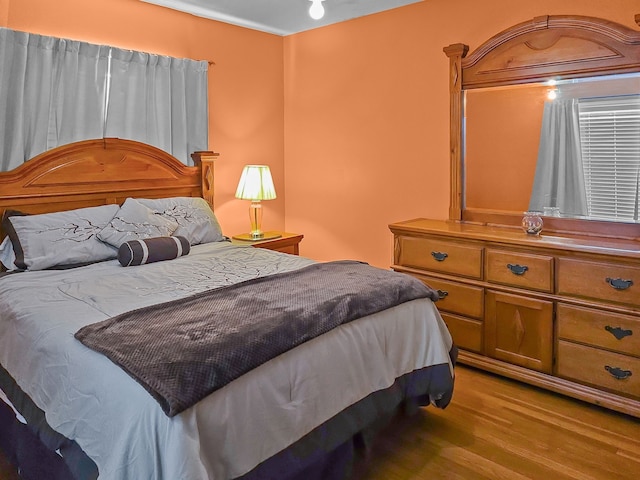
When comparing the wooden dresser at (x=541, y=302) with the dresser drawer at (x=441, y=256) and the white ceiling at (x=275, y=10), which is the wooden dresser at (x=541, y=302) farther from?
the white ceiling at (x=275, y=10)

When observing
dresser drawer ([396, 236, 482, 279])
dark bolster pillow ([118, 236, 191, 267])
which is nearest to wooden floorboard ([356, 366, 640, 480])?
dresser drawer ([396, 236, 482, 279])

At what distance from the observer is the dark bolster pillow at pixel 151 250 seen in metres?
2.79

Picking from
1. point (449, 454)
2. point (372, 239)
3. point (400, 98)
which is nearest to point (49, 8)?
point (400, 98)

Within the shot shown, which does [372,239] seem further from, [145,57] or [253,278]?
[145,57]

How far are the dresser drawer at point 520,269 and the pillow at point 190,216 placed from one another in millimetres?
1890

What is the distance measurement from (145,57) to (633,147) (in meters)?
3.19

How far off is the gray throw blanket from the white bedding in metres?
0.04

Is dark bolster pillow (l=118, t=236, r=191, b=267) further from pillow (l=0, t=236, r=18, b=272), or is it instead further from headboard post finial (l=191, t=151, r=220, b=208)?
headboard post finial (l=191, t=151, r=220, b=208)

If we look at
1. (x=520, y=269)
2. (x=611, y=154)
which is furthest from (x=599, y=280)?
(x=611, y=154)

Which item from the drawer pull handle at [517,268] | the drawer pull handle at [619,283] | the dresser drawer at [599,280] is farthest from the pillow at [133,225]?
the drawer pull handle at [619,283]

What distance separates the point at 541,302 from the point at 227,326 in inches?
73.2

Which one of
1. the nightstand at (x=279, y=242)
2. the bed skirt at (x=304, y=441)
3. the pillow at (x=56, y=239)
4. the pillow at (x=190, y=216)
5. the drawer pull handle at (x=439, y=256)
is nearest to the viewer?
the bed skirt at (x=304, y=441)

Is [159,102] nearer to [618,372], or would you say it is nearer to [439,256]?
[439,256]

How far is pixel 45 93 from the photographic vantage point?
120 inches
